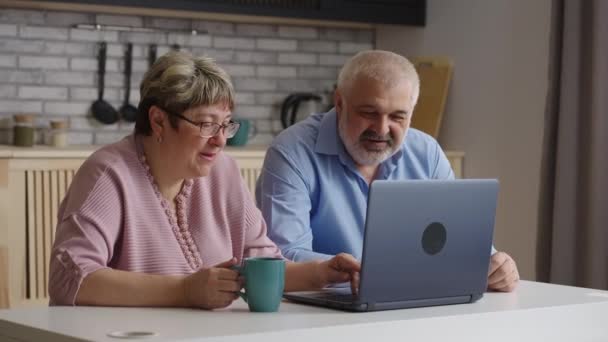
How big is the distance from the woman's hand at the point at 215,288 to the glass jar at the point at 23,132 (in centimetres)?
266

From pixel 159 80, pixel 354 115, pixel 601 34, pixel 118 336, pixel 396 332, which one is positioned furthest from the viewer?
pixel 601 34

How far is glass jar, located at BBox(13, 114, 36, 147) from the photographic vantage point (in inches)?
181

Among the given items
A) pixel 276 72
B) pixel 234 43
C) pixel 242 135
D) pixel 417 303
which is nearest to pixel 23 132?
pixel 242 135

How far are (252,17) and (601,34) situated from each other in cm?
171

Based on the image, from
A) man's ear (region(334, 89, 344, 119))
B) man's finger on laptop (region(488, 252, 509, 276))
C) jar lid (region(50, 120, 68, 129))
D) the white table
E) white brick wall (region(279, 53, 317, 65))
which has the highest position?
white brick wall (region(279, 53, 317, 65))

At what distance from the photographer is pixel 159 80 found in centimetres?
244

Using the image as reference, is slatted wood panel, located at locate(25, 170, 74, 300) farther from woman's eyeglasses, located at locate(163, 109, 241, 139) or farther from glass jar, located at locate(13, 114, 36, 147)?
woman's eyeglasses, located at locate(163, 109, 241, 139)

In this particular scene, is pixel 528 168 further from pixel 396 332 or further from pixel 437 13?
pixel 396 332

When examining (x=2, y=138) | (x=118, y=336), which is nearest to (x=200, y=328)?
(x=118, y=336)

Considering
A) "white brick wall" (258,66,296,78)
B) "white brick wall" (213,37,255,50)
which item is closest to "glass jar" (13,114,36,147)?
"white brick wall" (213,37,255,50)

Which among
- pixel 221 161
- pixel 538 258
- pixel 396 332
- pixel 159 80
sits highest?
pixel 159 80

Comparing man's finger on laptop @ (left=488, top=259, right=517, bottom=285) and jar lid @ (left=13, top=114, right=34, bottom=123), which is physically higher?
jar lid @ (left=13, top=114, right=34, bottom=123)

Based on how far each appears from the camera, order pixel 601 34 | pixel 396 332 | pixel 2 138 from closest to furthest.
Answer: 1. pixel 396 332
2. pixel 601 34
3. pixel 2 138

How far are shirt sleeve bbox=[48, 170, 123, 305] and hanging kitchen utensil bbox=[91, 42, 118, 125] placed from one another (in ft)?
8.75
